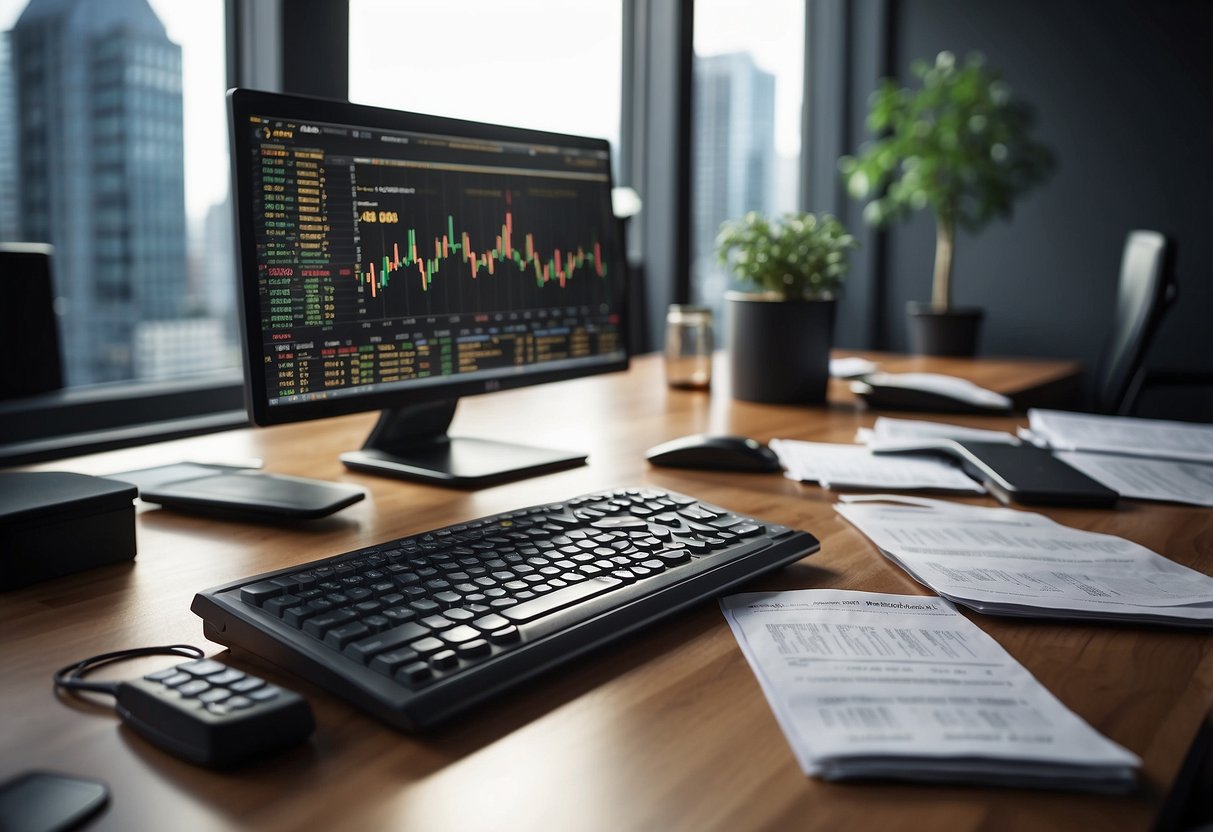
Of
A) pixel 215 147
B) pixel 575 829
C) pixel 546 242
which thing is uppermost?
pixel 215 147

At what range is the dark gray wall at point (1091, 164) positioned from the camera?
3455mm

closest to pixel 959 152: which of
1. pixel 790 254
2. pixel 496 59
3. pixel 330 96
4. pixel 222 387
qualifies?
pixel 496 59

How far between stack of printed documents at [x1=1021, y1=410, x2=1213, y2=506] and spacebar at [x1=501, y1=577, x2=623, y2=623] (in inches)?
30.5

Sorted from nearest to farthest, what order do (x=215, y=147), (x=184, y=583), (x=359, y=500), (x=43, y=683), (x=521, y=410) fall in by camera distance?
(x=43, y=683), (x=184, y=583), (x=359, y=500), (x=521, y=410), (x=215, y=147)

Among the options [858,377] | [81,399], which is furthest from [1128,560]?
[81,399]

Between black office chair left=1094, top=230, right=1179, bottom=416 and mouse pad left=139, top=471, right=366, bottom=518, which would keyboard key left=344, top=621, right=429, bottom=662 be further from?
black office chair left=1094, top=230, right=1179, bottom=416

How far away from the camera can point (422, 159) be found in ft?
3.73

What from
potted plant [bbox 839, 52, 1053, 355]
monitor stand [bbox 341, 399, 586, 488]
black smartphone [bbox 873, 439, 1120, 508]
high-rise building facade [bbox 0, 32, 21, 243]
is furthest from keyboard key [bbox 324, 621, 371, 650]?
potted plant [bbox 839, 52, 1053, 355]

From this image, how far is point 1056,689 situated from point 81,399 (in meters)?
1.70

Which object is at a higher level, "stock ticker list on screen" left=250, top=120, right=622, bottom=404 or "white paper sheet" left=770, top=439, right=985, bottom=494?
"stock ticker list on screen" left=250, top=120, right=622, bottom=404

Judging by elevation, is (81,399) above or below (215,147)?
below

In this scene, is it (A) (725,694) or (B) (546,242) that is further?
(B) (546,242)

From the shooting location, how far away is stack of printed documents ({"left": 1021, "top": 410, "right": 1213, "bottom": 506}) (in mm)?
1260

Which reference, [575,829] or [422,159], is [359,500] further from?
[575,829]
